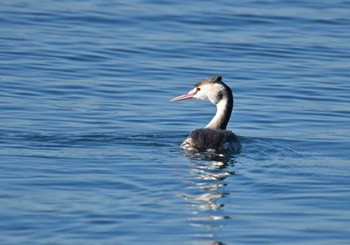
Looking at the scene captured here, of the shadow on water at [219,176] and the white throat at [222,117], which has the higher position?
the white throat at [222,117]

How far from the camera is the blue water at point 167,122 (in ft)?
33.7

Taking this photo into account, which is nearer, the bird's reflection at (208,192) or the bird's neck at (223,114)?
the bird's reflection at (208,192)

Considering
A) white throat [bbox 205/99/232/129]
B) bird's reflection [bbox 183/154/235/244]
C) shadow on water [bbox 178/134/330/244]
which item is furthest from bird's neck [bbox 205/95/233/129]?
bird's reflection [bbox 183/154/235/244]

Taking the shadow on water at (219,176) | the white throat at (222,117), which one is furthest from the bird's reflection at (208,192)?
the white throat at (222,117)

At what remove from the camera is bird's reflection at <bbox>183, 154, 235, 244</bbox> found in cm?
1023

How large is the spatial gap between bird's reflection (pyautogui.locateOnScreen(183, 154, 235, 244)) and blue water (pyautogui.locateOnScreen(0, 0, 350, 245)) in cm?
2

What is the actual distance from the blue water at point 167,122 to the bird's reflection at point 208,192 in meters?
0.02

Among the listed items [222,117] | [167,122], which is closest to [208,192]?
[222,117]

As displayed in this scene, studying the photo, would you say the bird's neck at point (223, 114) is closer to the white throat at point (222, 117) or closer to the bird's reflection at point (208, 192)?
the white throat at point (222, 117)

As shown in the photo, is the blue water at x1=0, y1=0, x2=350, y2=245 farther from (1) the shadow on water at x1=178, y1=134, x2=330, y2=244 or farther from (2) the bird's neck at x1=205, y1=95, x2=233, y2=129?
(2) the bird's neck at x1=205, y1=95, x2=233, y2=129

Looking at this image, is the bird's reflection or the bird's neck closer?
the bird's reflection

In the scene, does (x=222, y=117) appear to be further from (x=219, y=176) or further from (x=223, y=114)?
(x=219, y=176)

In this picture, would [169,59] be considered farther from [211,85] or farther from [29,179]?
[29,179]

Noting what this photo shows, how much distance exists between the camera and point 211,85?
1496 cm
